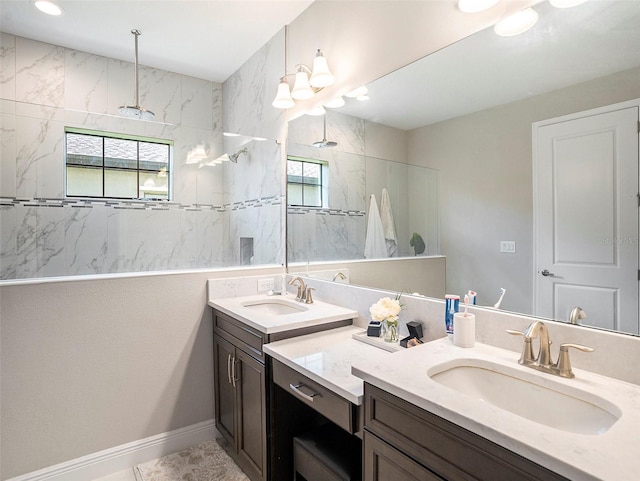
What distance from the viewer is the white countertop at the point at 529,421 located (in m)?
0.65

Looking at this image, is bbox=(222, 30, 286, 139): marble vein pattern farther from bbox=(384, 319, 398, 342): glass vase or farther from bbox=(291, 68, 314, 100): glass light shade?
bbox=(384, 319, 398, 342): glass vase

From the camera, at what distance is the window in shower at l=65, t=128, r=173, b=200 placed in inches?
90.7

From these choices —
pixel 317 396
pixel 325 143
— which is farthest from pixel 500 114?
pixel 317 396

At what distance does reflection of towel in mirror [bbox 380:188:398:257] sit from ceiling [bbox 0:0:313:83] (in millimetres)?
1539

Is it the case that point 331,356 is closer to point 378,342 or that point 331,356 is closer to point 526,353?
point 378,342

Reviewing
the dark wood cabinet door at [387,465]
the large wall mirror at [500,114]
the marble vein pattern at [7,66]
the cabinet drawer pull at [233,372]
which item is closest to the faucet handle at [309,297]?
the cabinet drawer pull at [233,372]

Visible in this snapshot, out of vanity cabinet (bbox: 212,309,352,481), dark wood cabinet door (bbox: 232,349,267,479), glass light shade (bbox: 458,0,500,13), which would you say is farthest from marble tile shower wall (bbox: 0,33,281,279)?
glass light shade (bbox: 458,0,500,13)

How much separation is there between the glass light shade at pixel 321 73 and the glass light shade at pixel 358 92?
181 millimetres

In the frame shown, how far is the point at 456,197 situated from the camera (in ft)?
4.93

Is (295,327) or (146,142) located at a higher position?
(146,142)

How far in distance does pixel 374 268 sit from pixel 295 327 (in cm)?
54

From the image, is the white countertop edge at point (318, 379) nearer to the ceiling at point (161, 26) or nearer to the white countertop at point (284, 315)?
the white countertop at point (284, 315)

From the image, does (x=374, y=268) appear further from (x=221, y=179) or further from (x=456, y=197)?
(x=221, y=179)

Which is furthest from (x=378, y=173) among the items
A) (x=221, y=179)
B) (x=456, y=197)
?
(x=221, y=179)
